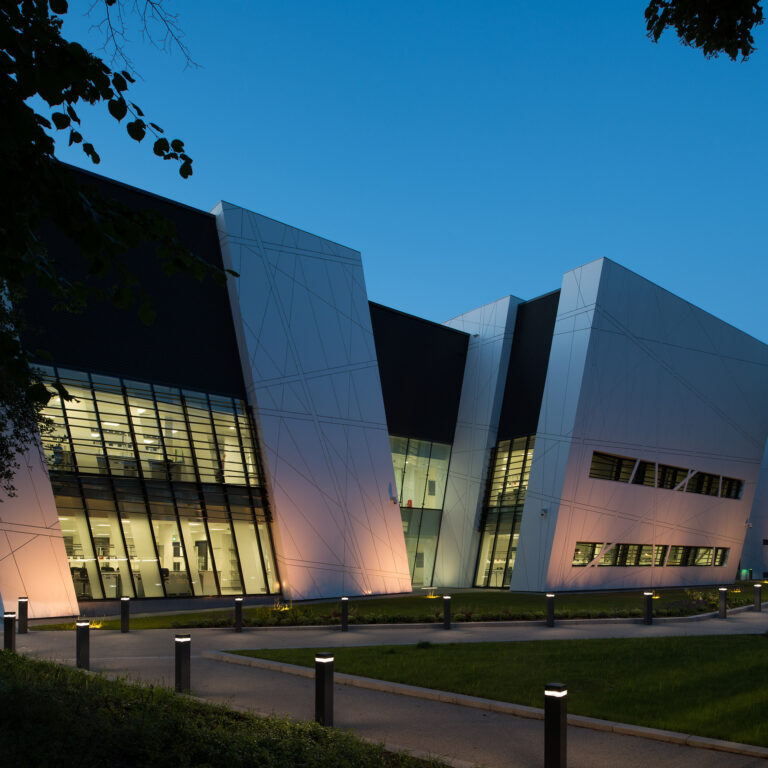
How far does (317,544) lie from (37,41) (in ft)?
78.2

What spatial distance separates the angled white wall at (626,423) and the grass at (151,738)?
80.5 ft

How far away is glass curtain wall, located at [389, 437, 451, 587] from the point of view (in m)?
34.9

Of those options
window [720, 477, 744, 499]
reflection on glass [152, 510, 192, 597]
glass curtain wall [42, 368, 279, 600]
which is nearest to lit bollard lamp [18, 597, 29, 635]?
glass curtain wall [42, 368, 279, 600]

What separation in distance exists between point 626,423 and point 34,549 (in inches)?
953

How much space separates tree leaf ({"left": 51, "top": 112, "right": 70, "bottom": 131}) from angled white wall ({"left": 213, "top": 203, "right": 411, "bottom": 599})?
72.4 ft

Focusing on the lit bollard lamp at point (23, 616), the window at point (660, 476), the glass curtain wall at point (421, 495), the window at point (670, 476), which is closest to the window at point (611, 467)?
the window at point (660, 476)

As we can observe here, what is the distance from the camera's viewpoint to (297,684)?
1055 centimetres

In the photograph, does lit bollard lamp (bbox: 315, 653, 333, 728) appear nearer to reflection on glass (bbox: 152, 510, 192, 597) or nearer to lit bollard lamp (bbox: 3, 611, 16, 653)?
lit bollard lamp (bbox: 3, 611, 16, 653)

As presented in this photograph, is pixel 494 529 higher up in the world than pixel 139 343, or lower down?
lower down

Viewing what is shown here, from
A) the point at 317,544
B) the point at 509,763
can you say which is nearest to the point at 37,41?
the point at 509,763

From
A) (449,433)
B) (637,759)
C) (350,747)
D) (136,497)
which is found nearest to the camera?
(350,747)

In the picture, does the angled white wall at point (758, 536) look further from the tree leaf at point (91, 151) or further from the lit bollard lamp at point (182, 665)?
the tree leaf at point (91, 151)

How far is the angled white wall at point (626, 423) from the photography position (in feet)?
101

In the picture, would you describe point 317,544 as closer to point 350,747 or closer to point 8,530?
point 8,530
